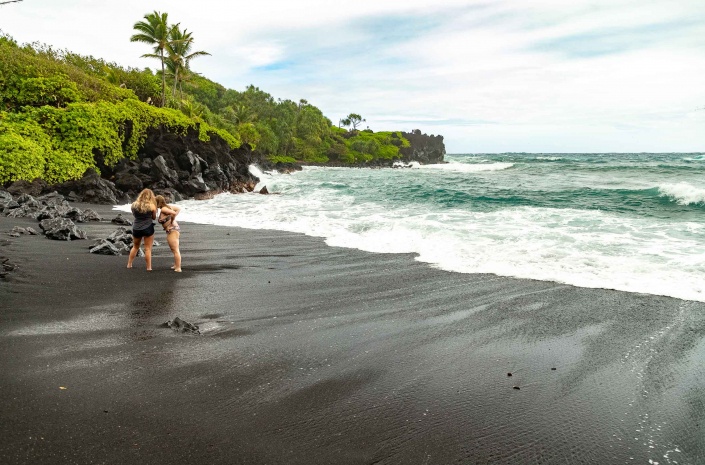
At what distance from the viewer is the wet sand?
10.3 feet

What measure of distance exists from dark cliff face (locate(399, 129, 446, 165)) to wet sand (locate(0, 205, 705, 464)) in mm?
115732

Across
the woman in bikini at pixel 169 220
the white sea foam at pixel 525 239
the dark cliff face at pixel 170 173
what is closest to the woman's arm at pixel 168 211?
the woman in bikini at pixel 169 220

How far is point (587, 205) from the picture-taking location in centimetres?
2177

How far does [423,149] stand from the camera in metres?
132

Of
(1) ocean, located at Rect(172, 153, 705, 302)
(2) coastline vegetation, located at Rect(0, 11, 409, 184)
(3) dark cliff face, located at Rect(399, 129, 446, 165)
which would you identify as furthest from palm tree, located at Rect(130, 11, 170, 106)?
(3) dark cliff face, located at Rect(399, 129, 446, 165)

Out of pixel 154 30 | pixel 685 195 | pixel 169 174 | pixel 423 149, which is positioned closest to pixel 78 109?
pixel 169 174

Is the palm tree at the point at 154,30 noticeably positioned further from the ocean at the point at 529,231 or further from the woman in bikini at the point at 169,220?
the woman in bikini at the point at 169,220

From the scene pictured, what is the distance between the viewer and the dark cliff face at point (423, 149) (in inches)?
4887

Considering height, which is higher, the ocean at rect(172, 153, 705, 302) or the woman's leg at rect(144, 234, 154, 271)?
the woman's leg at rect(144, 234, 154, 271)

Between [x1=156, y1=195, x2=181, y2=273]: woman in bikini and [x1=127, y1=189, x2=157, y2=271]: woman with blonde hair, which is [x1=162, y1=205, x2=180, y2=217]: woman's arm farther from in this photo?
[x1=127, y1=189, x2=157, y2=271]: woman with blonde hair

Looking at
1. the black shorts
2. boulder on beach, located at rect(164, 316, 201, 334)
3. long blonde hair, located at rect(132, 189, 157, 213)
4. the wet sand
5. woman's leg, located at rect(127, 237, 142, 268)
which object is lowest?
the wet sand

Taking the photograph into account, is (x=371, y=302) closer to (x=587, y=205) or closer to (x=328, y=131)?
(x=587, y=205)

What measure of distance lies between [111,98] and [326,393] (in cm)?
2638

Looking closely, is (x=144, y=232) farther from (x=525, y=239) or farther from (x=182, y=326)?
(x=525, y=239)
